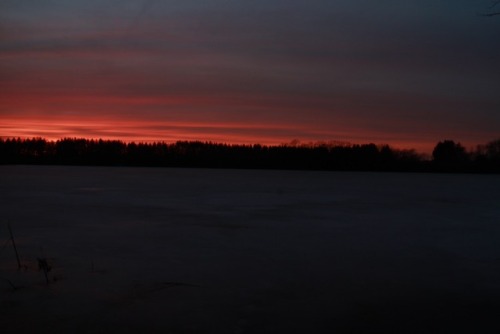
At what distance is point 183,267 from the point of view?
6.08 m

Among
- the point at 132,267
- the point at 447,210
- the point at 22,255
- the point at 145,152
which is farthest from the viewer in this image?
the point at 145,152

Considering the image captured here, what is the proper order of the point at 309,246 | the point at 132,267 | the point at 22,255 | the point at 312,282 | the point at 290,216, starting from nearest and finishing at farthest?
the point at 312,282
the point at 132,267
the point at 22,255
the point at 309,246
the point at 290,216

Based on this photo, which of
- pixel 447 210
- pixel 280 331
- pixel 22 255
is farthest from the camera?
pixel 447 210

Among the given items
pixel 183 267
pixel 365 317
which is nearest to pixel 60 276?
pixel 183 267

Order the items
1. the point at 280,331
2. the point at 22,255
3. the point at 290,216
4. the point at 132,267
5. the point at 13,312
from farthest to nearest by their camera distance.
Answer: the point at 290,216, the point at 22,255, the point at 132,267, the point at 13,312, the point at 280,331

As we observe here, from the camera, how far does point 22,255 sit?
666 cm

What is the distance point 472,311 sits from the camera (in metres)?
4.43

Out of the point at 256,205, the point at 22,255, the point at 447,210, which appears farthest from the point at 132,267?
the point at 447,210

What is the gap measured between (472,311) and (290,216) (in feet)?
24.5

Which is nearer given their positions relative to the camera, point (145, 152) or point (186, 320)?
point (186, 320)

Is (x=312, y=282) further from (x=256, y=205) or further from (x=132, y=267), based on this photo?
(x=256, y=205)

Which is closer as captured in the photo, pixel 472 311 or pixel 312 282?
pixel 472 311

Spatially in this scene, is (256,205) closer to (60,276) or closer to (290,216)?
(290,216)

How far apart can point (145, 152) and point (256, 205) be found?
7239 centimetres
